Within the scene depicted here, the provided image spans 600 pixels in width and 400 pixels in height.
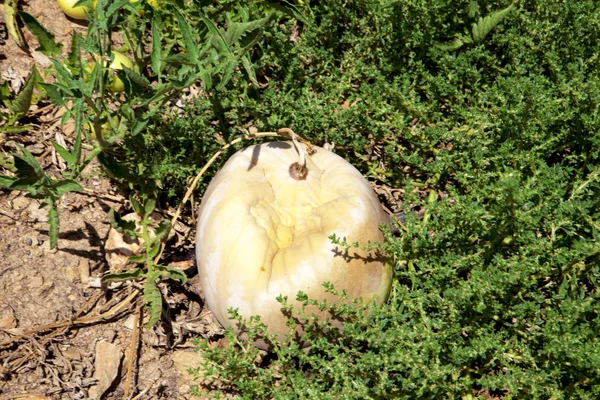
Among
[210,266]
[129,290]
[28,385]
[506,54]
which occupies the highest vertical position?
[506,54]

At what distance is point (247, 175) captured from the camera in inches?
129

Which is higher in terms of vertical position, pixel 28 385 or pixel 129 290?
pixel 129 290

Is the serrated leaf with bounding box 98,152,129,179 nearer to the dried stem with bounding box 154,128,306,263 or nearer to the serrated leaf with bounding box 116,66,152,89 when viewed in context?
the dried stem with bounding box 154,128,306,263

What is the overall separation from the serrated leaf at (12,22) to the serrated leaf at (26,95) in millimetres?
808

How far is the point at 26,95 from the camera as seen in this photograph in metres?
3.42

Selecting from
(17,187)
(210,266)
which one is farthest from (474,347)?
(17,187)

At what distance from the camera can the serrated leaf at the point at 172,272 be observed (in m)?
3.29

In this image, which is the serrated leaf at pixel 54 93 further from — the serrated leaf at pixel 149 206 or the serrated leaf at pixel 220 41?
the serrated leaf at pixel 149 206

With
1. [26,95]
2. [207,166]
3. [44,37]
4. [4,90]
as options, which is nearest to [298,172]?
[207,166]

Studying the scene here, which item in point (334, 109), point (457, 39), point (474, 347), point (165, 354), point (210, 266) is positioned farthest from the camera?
point (457, 39)

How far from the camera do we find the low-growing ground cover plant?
2908 mm

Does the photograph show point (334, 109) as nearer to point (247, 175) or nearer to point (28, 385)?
point (247, 175)

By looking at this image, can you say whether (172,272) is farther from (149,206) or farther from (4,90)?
(4,90)

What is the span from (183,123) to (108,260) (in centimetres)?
87
